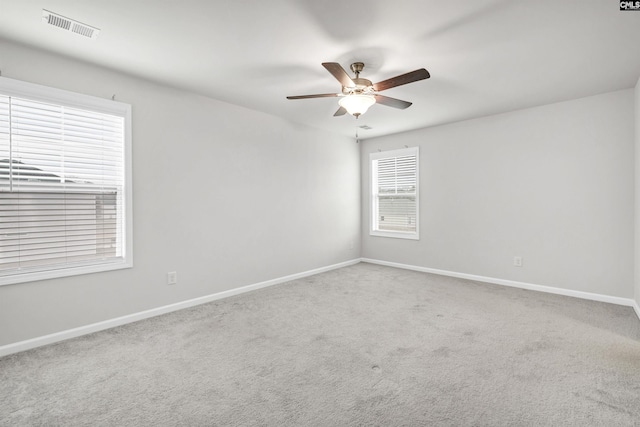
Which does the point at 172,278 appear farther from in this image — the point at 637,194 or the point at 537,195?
the point at 637,194

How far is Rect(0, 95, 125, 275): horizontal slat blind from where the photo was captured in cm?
254

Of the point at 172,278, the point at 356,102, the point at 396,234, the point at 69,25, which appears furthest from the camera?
the point at 396,234

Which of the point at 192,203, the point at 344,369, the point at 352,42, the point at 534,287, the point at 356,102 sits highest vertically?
the point at 352,42

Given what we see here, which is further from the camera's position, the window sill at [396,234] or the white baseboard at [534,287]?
the window sill at [396,234]

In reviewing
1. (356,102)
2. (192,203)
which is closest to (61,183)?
(192,203)

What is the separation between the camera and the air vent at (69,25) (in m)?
2.14

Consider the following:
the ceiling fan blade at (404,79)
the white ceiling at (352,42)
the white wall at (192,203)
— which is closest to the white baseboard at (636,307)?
the white ceiling at (352,42)

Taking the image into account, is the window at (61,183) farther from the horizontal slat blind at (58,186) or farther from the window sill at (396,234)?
the window sill at (396,234)

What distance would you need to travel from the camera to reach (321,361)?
237 cm

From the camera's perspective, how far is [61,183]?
2.78 metres

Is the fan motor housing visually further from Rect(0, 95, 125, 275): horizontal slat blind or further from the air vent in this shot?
Rect(0, 95, 125, 275): horizontal slat blind

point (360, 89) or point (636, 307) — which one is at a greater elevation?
point (360, 89)

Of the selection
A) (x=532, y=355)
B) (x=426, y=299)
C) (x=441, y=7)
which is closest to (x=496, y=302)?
(x=426, y=299)

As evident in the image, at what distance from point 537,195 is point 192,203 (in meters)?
4.51
